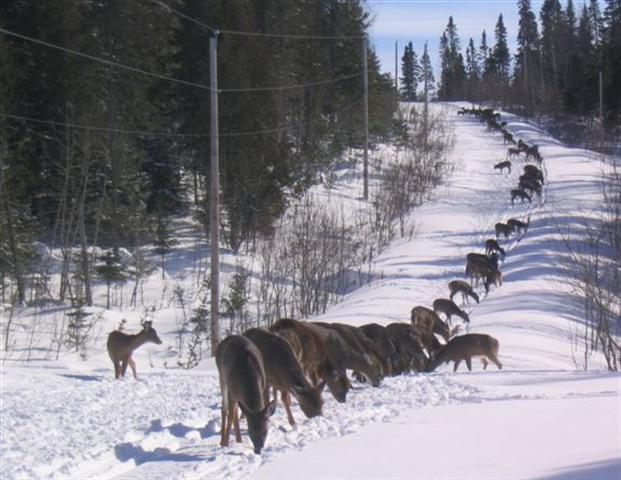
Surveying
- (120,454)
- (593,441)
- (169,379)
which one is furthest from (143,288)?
(593,441)

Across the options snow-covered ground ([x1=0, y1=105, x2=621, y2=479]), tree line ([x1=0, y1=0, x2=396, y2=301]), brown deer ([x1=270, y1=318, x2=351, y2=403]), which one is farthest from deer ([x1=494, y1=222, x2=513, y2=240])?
brown deer ([x1=270, y1=318, x2=351, y2=403])

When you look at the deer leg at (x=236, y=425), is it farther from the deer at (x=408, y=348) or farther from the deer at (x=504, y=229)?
the deer at (x=504, y=229)

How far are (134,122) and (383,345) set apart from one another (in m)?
21.9

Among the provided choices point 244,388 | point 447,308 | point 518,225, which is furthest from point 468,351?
point 518,225

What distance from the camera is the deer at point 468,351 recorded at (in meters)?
14.5

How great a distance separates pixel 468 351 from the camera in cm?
1452

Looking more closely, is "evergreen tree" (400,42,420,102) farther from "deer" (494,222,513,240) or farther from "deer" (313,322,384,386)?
"deer" (313,322,384,386)

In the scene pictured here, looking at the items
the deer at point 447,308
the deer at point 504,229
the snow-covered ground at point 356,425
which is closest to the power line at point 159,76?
the deer at point 447,308

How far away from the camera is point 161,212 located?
3531 cm

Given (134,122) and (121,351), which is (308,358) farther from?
(134,122)

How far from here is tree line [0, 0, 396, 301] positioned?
95.0 feet

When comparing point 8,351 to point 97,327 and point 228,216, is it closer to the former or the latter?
point 97,327

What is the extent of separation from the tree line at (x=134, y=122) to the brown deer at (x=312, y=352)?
1775cm

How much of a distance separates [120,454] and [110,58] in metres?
24.9
